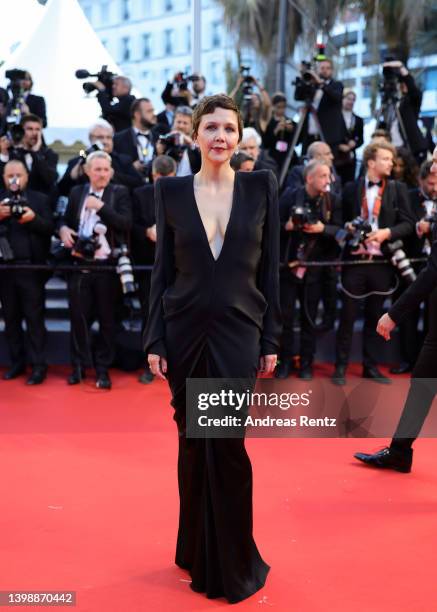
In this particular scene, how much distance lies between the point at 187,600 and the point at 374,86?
14.5 metres

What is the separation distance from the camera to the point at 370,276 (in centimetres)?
583

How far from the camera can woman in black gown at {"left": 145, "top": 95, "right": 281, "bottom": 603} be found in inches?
103

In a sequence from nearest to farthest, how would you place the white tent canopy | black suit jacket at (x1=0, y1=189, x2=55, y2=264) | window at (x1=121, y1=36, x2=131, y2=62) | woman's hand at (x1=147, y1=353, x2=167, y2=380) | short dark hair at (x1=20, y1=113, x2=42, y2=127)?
1. woman's hand at (x1=147, y1=353, x2=167, y2=380)
2. black suit jacket at (x1=0, y1=189, x2=55, y2=264)
3. short dark hair at (x1=20, y1=113, x2=42, y2=127)
4. the white tent canopy
5. window at (x1=121, y1=36, x2=131, y2=62)

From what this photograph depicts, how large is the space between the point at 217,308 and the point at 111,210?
3.25 m

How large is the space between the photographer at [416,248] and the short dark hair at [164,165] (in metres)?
1.80

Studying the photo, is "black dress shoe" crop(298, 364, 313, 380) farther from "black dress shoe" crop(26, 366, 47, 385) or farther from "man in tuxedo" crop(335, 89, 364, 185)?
"man in tuxedo" crop(335, 89, 364, 185)

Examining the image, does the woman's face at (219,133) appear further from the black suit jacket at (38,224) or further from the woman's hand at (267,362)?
the black suit jacket at (38,224)

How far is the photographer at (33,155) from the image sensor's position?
6.33 m

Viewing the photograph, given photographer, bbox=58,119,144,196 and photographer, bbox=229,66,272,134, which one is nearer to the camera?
photographer, bbox=58,119,144,196

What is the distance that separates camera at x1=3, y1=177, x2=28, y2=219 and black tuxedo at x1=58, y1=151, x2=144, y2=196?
579 mm

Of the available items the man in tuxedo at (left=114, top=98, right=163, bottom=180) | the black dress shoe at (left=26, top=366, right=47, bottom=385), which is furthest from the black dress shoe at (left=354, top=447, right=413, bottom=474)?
the man in tuxedo at (left=114, top=98, right=163, bottom=180)

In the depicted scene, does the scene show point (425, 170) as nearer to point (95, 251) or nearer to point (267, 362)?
point (95, 251)

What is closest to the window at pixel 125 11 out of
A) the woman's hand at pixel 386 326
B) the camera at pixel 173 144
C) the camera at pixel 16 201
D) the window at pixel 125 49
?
the window at pixel 125 49

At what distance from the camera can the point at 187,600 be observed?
264 cm
